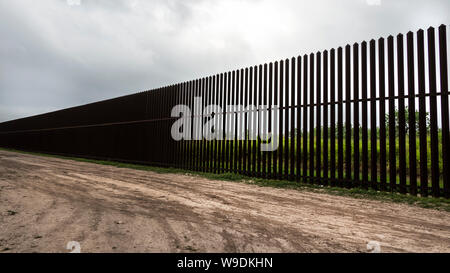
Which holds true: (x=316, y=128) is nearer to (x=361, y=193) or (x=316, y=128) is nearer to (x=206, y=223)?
(x=361, y=193)

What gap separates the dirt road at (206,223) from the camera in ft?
6.61

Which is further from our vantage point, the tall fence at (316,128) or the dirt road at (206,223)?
the tall fence at (316,128)

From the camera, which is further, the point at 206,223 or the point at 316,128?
the point at 316,128

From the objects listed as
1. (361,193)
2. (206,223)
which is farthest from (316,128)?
(206,223)

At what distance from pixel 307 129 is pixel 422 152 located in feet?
7.42

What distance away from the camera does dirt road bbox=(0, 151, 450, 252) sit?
6.61 ft

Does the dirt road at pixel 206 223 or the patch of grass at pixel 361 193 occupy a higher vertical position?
the dirt road at pixel 206 223

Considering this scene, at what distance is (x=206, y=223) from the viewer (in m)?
2.59

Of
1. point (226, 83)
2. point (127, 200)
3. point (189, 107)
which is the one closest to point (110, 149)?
point (189, 107)

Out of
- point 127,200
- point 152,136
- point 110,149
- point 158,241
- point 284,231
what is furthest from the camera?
point 110,149

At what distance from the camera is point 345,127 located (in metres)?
5.53

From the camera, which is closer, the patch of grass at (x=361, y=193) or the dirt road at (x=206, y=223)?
the dirt road at (x=206, y=223)

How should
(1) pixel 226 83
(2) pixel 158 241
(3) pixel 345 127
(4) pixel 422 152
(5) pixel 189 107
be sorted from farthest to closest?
1. (5) pixel 189 107
2. (1) pixel 226 83
3. (3) pixel 345 127
4. (4) pixel 422 152
5. (2) pixel 158 241
